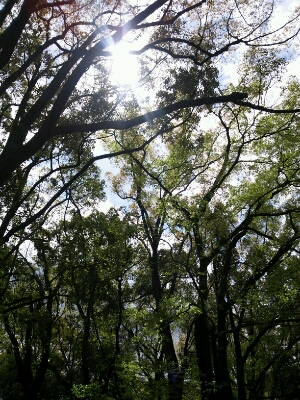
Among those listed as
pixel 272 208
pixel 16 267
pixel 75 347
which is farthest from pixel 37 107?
pixel 75 347

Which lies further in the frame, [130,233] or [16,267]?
[130,233]

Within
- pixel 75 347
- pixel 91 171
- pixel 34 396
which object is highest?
pixel 91 171

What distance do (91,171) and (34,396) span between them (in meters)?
8.22

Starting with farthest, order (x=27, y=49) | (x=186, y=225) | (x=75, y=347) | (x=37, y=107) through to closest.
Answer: (x=75, y=347)
(x=186, y=225)
(x=27, y=49)
(x=37, y=107)

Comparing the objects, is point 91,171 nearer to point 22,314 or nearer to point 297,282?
point 22,314

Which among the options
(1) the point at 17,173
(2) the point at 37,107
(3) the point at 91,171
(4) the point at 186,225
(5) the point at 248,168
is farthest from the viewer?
(5) the point at 248,168

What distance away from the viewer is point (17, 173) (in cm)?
987

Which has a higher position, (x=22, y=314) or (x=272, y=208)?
(x=272, y=208)

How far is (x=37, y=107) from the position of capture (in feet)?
18.1

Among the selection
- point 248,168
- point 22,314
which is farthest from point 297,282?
point 22,314

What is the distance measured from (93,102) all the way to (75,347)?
11.2m

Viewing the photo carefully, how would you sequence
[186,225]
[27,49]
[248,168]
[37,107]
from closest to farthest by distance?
[37,107] < [27,49] < [186,225] < [248,168]

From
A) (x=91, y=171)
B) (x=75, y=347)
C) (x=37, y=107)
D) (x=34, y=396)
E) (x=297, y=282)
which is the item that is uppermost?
(x=91, y=171)

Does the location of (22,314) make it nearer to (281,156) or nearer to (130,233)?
(130,233)
